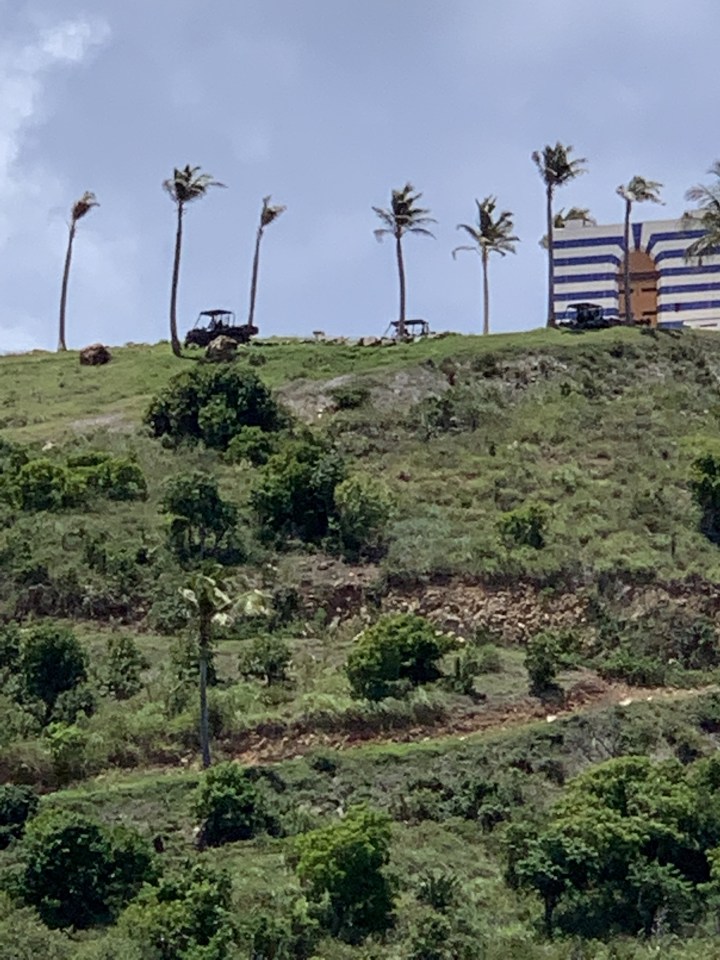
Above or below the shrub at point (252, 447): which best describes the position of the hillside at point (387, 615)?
below

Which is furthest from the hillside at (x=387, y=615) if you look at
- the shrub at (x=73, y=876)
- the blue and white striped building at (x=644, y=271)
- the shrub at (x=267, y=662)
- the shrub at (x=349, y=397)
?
the blue and white striped building at (x=644, y=271)

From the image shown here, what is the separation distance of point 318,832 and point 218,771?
4.14m

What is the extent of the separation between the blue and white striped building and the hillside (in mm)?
42054

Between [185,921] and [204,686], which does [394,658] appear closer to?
[204,686]

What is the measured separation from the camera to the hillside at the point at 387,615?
4016 centimetres

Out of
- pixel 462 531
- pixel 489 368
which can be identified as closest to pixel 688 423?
pixel 489 368

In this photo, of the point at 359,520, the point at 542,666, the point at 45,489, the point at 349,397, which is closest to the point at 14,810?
the point at 542,666

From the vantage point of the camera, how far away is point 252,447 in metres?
70.3

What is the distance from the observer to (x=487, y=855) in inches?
1676

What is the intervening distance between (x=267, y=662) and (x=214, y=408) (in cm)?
2427

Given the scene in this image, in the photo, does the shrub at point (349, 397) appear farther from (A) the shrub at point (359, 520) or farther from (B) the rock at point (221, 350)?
(A) the shrub at point (359, 520)

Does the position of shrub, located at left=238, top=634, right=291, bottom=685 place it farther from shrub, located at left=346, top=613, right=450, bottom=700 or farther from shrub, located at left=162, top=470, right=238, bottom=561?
shrub, located at left=162, top=470, right=238, bottom=561

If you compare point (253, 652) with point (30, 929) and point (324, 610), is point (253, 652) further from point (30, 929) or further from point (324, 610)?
point (30, 929)

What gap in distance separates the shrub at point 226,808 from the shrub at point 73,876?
11.2 ft
